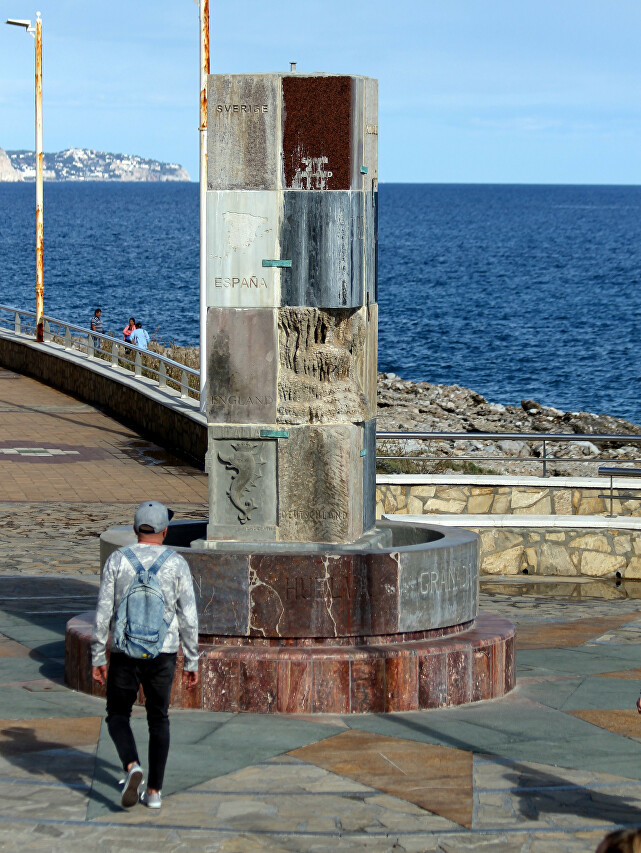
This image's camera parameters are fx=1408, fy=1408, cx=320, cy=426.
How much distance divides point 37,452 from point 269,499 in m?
12.6

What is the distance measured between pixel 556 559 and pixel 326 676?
6796 millimetres

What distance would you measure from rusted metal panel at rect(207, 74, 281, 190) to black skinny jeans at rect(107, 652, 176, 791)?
150 inches

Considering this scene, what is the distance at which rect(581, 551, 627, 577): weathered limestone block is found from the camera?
1519 centimetres

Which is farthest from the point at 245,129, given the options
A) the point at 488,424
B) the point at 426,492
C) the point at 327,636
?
the point at 488,424

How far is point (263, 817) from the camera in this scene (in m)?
6.97

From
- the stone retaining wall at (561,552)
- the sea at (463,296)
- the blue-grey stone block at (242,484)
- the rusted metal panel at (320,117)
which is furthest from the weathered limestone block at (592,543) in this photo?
the sea at (463,296)

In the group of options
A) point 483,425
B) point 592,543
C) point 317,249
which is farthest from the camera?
point 483,425

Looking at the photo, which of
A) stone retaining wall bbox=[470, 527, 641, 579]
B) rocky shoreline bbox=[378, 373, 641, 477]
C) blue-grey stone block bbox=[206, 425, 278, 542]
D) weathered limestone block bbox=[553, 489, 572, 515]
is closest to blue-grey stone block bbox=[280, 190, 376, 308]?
blue-grey stone block bbox=[206, 425, 278, 542]

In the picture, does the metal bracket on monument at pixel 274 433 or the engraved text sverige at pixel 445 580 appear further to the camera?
the metal bracket on monument at pixel 274 433

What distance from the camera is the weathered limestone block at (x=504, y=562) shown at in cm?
1527

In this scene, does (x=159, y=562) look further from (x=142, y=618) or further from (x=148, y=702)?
(x=148, y=702)

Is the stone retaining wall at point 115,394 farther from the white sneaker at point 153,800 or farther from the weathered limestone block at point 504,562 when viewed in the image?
the white sneaker at point 153,800

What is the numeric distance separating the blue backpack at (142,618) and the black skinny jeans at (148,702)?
68 mm

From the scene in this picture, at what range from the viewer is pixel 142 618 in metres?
6.97
